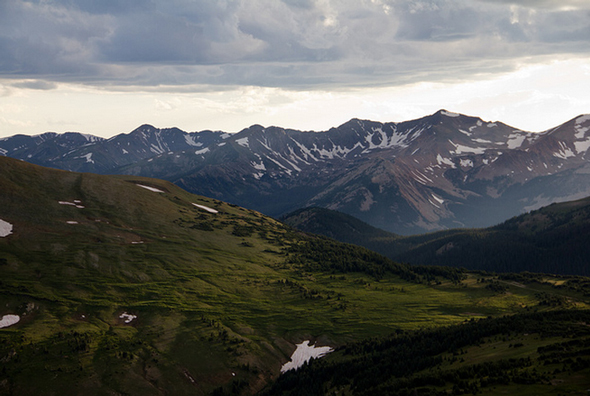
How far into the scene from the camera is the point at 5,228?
175 m


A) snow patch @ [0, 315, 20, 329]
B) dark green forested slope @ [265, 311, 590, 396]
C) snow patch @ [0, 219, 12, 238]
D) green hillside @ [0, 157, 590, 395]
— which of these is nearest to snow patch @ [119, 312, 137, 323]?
green hillside @ [0, 157, 590, 395]

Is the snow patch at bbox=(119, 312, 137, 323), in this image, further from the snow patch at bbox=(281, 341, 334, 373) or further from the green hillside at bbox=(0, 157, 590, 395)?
the snow patch at bbox=(281, 341, 334, 373)

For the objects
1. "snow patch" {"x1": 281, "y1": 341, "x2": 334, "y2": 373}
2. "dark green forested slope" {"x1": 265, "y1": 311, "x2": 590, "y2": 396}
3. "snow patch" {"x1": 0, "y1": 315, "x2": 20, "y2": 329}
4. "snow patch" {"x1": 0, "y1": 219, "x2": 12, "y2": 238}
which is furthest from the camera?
"snow patch" {"x1": 0, "y1": 219, "x2": 12, "y2": 238}

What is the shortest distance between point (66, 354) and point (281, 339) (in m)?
64.3

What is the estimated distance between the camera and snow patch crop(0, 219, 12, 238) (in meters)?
171

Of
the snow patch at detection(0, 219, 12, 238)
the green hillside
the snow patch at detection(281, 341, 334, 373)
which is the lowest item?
the snow patch at detection(281, 341, 334, 373)

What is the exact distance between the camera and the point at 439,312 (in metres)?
178

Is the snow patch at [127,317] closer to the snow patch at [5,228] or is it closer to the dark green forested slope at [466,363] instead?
the dark green forested slope at [466,363]

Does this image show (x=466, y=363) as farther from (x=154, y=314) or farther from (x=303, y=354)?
(x=154, y=314)

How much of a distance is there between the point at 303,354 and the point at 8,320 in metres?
85.1

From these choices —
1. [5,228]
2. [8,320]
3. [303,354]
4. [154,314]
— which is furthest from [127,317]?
[5,228]

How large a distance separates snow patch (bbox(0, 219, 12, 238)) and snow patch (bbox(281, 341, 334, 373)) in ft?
383

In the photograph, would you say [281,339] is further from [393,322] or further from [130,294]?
[130,294]

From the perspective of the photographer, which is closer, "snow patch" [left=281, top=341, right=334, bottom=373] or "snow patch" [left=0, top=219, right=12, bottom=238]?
"snow patch" [left=281, top=341, right=334, bottom=373]
